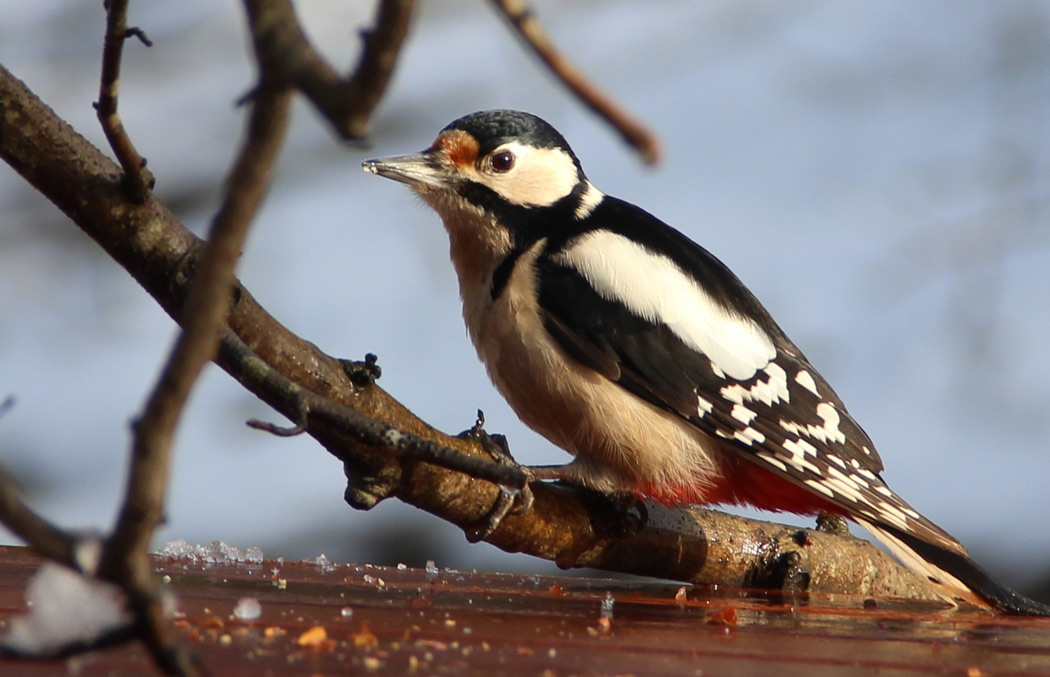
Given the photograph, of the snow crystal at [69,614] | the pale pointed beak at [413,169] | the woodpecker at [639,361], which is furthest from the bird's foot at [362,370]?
the snow crystal at [69,614]

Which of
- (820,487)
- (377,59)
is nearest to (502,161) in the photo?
(820,487)

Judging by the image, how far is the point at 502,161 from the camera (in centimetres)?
A: 424

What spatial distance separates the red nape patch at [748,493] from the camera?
393 cm

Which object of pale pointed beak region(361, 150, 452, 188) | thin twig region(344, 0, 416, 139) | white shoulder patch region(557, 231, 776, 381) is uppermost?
pale pointed beak region(361, 150, 452, 188)

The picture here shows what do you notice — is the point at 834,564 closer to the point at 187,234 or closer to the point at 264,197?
the point at 187,234

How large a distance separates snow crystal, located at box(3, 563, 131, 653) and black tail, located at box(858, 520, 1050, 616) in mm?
2679

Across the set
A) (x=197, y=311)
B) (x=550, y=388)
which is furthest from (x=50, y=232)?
(x=197, y=311)

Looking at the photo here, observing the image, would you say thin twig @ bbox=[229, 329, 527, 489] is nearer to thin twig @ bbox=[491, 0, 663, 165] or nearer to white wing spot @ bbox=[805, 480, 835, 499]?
thin twig @ bbox=[491, 0, 663, 165]

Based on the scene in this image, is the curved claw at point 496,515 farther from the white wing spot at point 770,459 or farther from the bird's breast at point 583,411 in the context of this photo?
the white wing spot at point 770,459

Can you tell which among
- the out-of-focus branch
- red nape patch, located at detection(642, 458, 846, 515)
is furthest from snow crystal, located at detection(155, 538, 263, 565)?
the out-of-focus branch

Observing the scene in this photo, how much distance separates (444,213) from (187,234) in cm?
160

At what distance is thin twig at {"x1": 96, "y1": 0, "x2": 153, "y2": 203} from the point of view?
239cm

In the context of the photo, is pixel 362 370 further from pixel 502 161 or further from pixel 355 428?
pixel 502 161

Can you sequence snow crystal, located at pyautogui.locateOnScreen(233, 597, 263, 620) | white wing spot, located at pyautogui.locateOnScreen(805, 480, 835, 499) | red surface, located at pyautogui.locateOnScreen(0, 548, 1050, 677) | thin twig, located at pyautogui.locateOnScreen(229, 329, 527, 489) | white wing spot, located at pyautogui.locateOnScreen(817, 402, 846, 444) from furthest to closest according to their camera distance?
white wing spot, located at pyautogui.locateOnScreen(817, 402, 846, 444), white wing spot, located at pyautogui.locateOnScreen(805, 480, 835, 499), snow crystal, located at pyautogui.locateOnScreen(233, 597, 263, 620), thin twig, located at pyautogui.locateOnScreen(229, 329, 527, 489), red surface, located at pyautogui.locateOnScreen(0, 548, 1050, 677)
